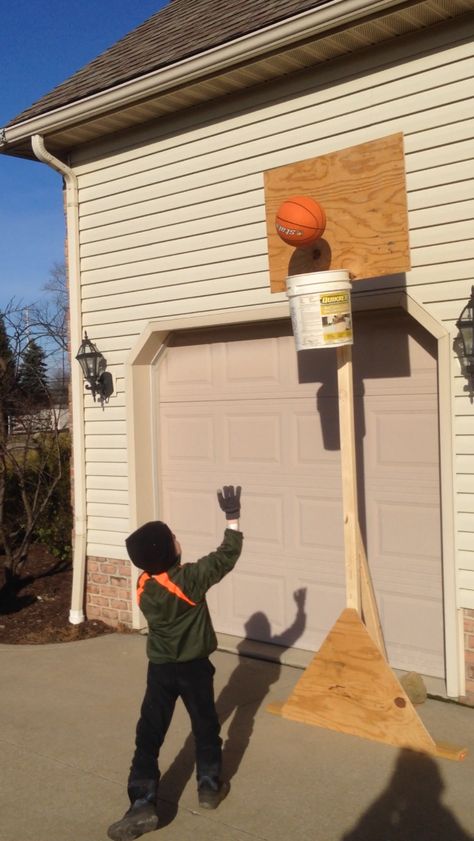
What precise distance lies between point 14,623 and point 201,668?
→ 13.4 feet

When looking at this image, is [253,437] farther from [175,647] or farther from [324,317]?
[175,647]

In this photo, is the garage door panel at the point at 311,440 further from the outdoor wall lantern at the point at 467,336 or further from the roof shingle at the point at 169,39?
the roof shingle at the point at 169,39

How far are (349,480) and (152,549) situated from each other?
1408 mm

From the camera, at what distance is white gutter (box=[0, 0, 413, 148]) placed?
211 inches

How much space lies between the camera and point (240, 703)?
5.55 m

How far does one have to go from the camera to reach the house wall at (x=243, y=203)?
208 inches

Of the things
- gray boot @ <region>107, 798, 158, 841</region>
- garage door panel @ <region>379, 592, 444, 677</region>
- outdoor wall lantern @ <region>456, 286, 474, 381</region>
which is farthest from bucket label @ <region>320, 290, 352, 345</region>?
gray boot @ <region>107, 798, 158, 841</region>

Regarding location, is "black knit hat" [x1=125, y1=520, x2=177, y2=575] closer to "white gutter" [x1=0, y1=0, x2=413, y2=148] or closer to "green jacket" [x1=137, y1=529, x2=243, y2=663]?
"green jacket" [x1=137, y1=529, x2=243, y2=663]

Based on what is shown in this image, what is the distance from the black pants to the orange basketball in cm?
233

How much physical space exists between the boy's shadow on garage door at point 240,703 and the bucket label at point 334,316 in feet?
7.52

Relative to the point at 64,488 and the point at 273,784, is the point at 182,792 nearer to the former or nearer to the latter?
the point at 273,784

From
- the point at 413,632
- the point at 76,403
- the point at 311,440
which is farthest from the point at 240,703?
the point at 76,403

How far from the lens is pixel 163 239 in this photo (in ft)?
23.0

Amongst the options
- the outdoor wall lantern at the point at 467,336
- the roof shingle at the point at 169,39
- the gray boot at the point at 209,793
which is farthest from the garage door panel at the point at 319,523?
the roof shingle at the point at 169,39
